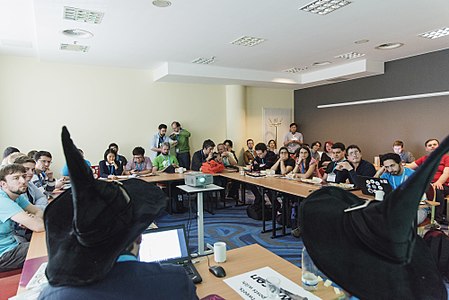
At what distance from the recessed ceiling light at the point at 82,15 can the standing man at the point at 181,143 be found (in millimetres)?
3607

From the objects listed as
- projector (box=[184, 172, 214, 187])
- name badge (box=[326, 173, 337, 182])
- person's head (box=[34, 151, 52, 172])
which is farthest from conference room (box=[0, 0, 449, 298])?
person's head (box=[34, 151, 52, 172])

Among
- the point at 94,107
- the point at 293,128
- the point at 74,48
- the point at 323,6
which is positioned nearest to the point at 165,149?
the point at 94,107

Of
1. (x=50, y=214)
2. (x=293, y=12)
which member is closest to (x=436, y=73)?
(x=293, y=12)

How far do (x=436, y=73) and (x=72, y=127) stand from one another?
7.51 m

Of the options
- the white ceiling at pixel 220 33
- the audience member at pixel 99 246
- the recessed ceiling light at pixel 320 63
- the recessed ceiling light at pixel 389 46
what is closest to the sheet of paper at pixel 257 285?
the audience member at pixel 99 246

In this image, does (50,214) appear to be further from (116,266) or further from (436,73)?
(436,73)

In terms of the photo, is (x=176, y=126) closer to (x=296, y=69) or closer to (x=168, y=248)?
(x=296, y=69)

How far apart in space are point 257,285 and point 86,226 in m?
1.11

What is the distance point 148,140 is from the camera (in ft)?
24.0

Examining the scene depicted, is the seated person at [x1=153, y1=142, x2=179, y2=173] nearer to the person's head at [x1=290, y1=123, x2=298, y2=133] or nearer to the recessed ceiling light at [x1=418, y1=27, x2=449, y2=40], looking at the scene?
the person's head at [x1=290, y1=123, x2=298, y2=133]

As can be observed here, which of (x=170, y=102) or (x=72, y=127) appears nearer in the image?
(x=72, y=127)

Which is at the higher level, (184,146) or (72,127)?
(72,127)

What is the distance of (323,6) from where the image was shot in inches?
146

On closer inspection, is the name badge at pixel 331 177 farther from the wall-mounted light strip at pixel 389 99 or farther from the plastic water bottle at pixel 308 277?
the wall-mounted light strip at pixel 389 99
